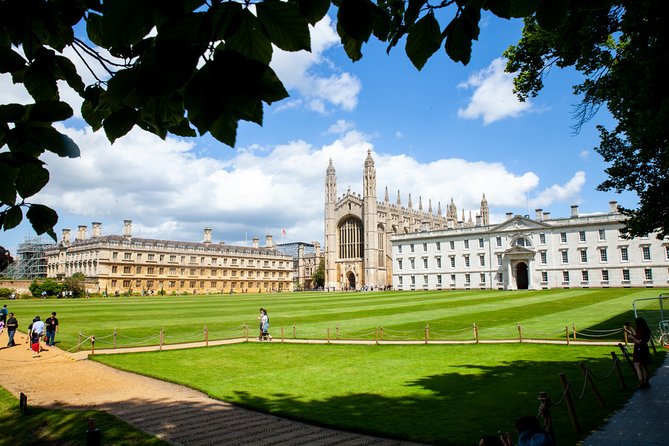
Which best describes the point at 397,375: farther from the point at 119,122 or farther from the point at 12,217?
the point at 119,122

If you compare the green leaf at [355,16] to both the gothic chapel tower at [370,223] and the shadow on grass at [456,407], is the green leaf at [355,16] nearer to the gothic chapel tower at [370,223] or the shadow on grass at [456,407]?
the shadow on grass at [456,407]

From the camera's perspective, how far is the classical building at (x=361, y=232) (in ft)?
277

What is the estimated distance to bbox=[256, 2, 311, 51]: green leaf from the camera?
1.37 metres

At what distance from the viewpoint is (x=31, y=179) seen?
208cm

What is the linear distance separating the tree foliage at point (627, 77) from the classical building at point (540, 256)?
4109 centimetres

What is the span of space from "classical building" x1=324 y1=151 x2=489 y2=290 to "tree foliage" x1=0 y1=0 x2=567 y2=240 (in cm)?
8107

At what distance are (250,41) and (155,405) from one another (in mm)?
10298

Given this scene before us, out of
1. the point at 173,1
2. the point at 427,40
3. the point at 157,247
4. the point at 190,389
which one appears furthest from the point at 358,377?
the point at 157,247

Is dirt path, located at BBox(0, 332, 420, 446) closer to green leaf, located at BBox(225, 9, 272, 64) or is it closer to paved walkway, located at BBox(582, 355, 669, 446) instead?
paved walkway, located at BBox(582, 355, 669, 446)

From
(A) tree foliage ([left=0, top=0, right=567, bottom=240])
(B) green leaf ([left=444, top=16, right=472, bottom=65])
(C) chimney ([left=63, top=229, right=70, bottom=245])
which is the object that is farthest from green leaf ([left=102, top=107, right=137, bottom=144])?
(C) chimney ([left=63, top=229, right=70, bottom=245])

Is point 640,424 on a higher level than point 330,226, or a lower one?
lower

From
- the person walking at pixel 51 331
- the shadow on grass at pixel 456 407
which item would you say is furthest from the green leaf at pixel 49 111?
the person walking at pixel 51 331

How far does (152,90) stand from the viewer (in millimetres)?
1234

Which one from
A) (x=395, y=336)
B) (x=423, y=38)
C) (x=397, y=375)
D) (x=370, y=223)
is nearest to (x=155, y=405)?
(x=397, y=375)
